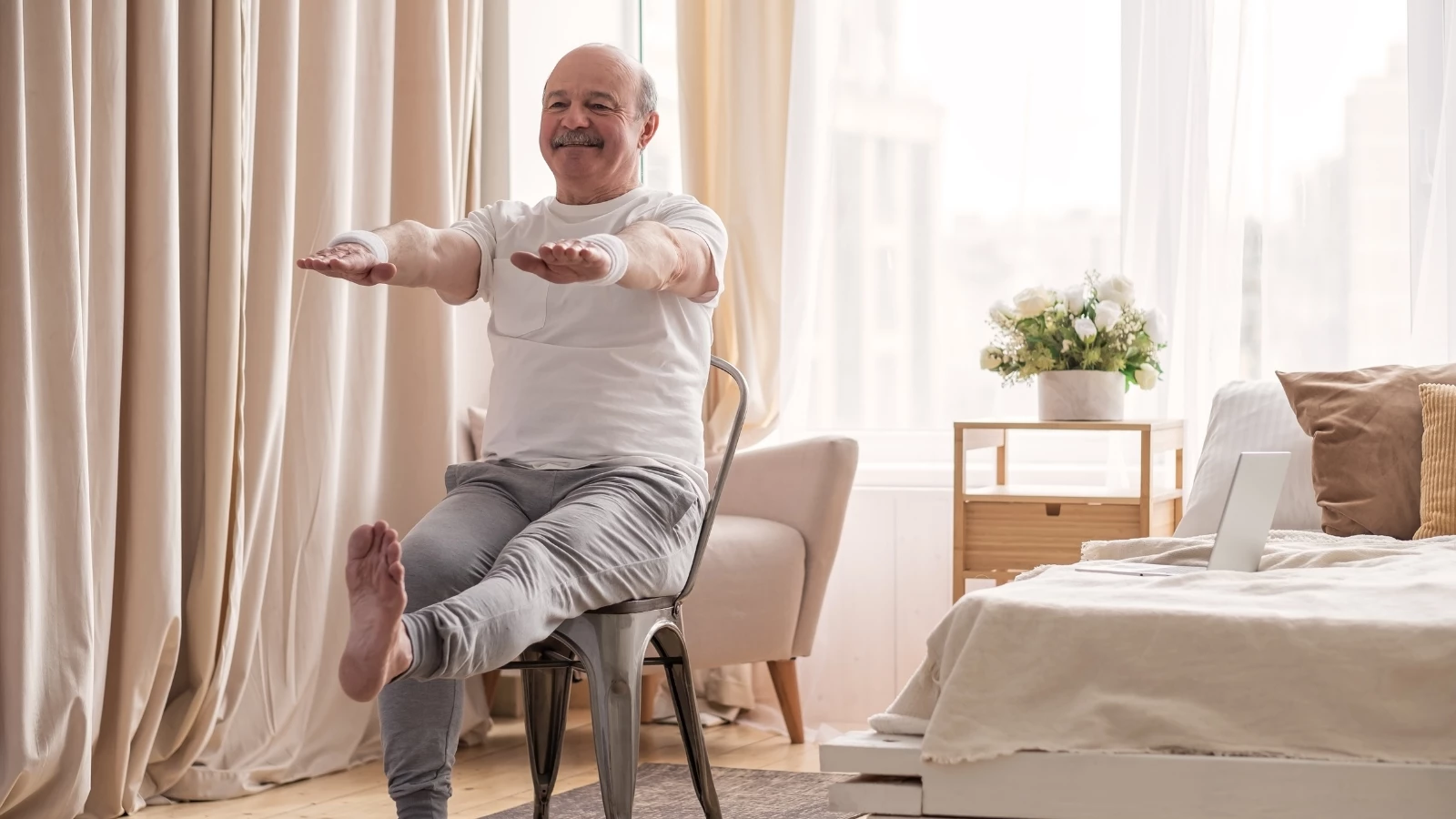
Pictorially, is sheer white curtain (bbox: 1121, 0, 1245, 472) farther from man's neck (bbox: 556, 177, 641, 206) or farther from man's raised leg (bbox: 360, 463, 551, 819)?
man's raised leg (bbox: 360, 463, 551, 819)

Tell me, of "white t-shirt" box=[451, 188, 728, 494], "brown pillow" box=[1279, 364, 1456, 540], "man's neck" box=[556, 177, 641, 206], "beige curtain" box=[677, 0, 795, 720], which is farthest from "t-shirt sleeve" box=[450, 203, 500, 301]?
"beige curtain" box=[677, 0, 795, 720]

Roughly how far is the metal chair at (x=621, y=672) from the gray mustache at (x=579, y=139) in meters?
0.51

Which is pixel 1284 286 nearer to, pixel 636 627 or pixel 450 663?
pixel 636 627

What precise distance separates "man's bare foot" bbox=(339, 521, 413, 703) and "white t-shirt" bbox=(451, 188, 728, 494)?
0.58 m

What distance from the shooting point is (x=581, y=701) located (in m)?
3.76

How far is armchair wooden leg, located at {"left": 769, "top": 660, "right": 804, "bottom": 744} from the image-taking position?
130 inches

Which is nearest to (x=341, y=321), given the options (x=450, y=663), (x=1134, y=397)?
(x=450, y=663)

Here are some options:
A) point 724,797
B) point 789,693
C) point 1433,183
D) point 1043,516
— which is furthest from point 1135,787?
point 1433,183

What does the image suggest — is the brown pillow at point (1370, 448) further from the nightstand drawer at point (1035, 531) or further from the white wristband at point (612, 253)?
the white wristband at point (612, 253)

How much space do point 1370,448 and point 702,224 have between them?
4.19ft

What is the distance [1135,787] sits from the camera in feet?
4.84

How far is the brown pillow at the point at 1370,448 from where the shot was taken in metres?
2.46

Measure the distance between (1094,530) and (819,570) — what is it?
0.60 metres

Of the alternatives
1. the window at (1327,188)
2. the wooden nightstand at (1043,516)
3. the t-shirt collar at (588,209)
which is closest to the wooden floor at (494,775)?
the wooden nightstand at (1043,516)
